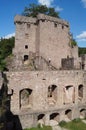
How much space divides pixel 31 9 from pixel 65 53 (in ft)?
34.9

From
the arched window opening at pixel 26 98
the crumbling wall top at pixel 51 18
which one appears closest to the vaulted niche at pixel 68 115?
the arched window opening at pixel 26 98

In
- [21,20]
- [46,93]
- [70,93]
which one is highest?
[21,20]

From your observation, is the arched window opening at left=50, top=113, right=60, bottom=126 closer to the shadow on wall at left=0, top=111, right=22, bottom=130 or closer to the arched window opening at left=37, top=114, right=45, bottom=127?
the arched window opening at left=37, top=114, right=45, bottom=127

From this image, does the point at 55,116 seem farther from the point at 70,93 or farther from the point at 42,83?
the point at 42,83

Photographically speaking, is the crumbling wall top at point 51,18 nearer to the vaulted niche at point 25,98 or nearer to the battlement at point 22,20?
the battlement at point 22,20

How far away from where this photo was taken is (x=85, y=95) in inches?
906

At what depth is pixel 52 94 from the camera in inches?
835

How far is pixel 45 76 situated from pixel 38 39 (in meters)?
10.5

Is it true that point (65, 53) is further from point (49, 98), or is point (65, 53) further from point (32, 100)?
point (32, 100)

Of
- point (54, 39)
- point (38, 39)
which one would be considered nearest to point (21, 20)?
point (38, 39)

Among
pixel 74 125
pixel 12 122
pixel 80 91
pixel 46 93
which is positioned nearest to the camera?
pixel 12 122

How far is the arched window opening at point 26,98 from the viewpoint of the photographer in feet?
63.7

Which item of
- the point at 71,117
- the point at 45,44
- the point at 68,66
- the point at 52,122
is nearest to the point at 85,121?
the point at 71,117

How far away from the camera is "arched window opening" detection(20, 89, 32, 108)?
63.7ft
